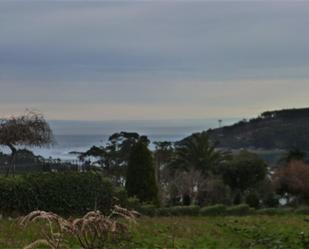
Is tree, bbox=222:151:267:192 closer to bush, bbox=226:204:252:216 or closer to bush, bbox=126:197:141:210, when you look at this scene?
bush, bbox=226:204:252:216

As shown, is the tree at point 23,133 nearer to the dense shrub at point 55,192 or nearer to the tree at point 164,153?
the dense shrub at point 55,192

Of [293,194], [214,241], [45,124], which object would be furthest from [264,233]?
[293,194]

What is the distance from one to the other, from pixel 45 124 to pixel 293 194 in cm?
2448

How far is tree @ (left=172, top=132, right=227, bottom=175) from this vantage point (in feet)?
154

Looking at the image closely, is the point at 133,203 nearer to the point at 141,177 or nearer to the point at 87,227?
the point at 141,177

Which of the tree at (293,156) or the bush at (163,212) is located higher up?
the tree at (293,156)

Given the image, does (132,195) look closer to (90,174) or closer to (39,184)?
(90,174)

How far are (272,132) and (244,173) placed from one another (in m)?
31.6

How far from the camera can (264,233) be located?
13.7m

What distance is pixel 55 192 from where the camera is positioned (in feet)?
59.1

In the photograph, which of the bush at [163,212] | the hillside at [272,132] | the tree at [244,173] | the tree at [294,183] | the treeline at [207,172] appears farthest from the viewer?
the hillside at [272,132]

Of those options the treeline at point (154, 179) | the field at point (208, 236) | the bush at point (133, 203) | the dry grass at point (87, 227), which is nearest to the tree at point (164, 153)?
the treeline at point (154, 179)

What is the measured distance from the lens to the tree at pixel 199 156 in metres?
46.9

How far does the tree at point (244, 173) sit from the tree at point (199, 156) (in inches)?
47.2
